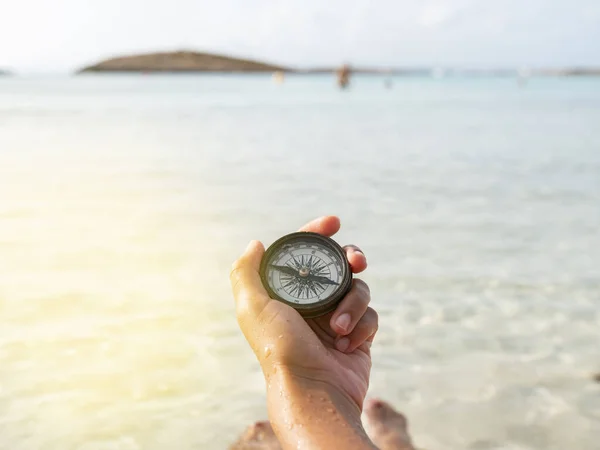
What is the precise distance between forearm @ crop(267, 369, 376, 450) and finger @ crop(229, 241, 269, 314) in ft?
0.91

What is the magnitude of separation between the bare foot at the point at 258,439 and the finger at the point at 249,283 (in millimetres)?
1517

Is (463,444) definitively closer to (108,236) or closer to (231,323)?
(231,323)

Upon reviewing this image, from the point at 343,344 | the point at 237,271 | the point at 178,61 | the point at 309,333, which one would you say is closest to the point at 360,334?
the point at 343,344

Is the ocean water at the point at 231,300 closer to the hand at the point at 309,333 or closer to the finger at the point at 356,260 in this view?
the hand at the point at 309,333

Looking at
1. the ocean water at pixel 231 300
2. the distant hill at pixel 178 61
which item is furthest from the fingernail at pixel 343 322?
the distant hill at pixel 178 61

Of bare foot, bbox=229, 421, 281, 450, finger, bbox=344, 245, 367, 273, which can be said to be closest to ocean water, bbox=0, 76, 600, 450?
bare foot, bbox=229, 421, 281, 450

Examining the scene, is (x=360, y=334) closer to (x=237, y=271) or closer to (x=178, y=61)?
(x=237, y=271)

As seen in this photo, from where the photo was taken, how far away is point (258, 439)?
3.91m

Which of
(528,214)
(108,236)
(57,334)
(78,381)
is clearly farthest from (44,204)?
(528,214)

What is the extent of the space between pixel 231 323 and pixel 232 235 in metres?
2.43

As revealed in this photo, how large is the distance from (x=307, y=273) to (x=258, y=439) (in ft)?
5.42

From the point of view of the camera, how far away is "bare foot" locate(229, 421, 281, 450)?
12.6ft

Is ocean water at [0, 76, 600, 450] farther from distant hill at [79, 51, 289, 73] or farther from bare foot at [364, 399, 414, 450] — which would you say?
distant hill at [79, 51, 289, 73]

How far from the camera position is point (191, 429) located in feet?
13.8
